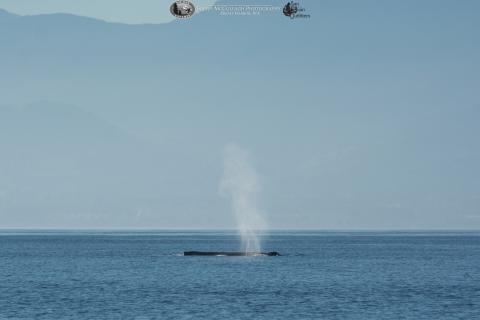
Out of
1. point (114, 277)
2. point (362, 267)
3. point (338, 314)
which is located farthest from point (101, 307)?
point (362, 267)

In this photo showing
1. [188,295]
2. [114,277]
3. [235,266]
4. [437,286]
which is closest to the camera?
[188,295]

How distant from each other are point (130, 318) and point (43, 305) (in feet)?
55.5

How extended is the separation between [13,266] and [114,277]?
141 ft

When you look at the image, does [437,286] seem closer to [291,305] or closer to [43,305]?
[291,305]

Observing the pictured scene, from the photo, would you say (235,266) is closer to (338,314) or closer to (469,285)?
(469,285)

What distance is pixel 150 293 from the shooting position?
127 m

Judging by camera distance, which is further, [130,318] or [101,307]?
[101,307]

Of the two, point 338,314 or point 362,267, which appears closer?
point 338,314

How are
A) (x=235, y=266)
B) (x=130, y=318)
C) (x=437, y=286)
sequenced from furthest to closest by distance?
(x=235, y=266), (x=437, y=286), (x=130, y=318)

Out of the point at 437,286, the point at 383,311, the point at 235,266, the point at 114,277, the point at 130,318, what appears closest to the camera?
the point at 130,318

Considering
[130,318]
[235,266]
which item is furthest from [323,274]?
[130,318]

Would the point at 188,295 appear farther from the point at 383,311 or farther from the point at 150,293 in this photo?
the point at 383,311

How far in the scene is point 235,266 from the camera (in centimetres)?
18525

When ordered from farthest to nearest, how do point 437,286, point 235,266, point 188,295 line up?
point 235,266 < point 437,286 < point 188,295
